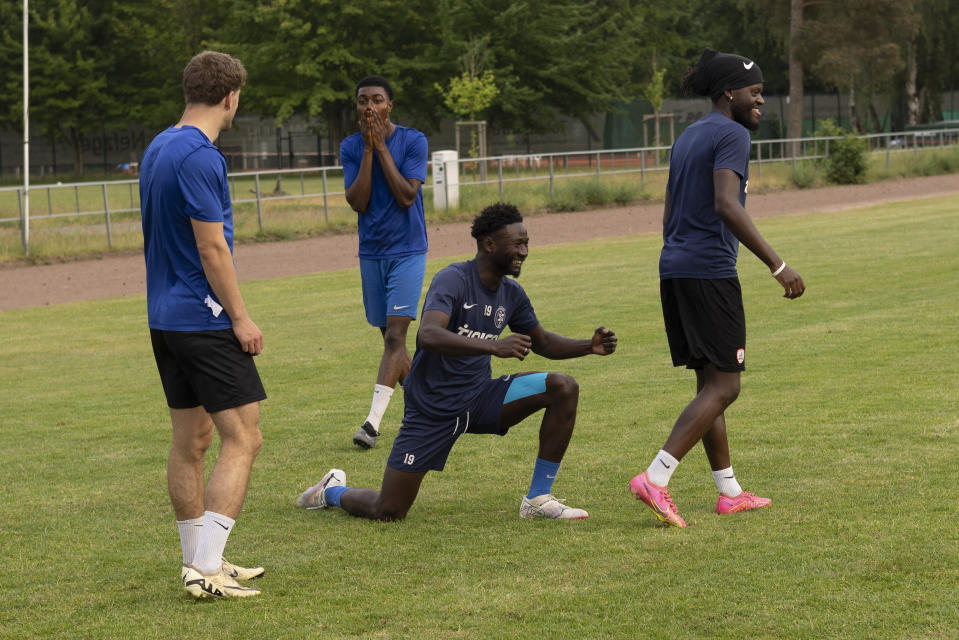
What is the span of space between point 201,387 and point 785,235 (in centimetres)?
1687

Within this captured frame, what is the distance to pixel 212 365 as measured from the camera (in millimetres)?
4316

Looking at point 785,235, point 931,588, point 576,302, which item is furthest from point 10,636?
point 785,235

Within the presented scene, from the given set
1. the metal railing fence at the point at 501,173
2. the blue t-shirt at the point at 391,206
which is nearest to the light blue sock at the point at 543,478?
the blue t-shirt at the point at 391,206

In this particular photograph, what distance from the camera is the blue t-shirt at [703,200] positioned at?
5152mm

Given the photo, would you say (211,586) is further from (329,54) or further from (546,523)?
(329,54)

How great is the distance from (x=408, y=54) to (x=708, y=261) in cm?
5499

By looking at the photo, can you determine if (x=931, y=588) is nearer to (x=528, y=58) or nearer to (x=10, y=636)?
(x=10, y=636)

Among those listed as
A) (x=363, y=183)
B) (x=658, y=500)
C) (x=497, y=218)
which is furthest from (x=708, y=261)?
(x=363, y=183)

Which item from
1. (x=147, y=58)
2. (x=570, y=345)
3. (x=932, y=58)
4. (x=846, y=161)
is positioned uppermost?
(x=147, y=58)

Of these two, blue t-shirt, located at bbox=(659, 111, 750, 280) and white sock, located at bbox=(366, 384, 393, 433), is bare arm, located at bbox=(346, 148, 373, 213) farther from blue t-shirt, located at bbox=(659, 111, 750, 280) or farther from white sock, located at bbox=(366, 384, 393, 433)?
blue t-shirt, located at bbox=(659, 111, 750, 280)

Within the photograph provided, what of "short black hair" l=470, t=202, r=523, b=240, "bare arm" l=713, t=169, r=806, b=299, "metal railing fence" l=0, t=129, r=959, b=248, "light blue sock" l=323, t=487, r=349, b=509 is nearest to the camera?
"bare arm" l=713, t=169, r=806, b=299

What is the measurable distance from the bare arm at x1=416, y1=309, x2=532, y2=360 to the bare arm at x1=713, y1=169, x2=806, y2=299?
982 mm

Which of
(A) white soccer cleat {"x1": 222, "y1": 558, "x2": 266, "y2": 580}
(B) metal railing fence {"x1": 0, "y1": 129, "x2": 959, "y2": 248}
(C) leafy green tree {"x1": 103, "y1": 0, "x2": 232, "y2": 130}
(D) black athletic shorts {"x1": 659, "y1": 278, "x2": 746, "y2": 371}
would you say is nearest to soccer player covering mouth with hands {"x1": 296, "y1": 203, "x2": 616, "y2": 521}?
(D) black athletic shorts {"x1": 659, "y1": 278, "x2": 746, "y2": 371}

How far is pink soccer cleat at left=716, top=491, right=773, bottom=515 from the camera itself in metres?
5.33
